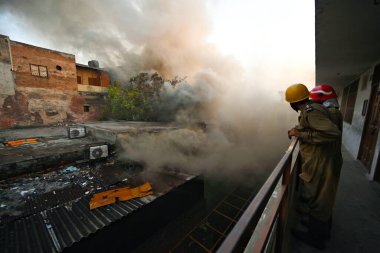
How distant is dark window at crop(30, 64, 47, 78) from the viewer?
585 inches

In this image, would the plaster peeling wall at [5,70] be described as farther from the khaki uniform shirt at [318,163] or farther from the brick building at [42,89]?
the khaki uniform shirt at [318,163]

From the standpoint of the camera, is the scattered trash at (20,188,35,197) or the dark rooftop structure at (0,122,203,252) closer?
the dark rooftop structure at (0,122,203,252)

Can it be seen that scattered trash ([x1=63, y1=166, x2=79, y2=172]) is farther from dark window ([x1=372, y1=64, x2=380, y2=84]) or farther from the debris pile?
dark window ([x1=372, y1=64, x2=380, y2=84])

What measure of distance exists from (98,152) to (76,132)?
3.66 metres

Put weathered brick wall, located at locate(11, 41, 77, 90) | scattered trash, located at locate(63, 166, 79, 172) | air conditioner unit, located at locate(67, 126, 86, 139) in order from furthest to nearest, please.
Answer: weathered brick wall, located at locate(11, 41, 77, 90) < air conditioner unit, located at locate(67, 126, 86, 139) < scattered trash, located at locate(63, 166, 79, 172)

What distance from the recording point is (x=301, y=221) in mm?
2344

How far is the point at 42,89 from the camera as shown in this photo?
15.4 meters

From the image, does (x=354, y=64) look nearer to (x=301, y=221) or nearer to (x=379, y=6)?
(x=379, y=6)

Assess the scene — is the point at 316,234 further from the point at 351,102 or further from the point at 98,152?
the point at 351,102

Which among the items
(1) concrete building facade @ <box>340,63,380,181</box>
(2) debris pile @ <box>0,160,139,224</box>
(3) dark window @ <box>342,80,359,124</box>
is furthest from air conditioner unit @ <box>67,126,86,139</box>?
(3) dark window @ <box>342,80,359,124</box>

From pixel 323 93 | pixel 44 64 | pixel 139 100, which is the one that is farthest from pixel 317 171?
pixel 44 64

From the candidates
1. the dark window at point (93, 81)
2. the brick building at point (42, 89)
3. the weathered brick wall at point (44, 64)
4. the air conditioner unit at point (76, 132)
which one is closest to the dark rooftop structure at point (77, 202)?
the air conditioner unit at point (76, 132)

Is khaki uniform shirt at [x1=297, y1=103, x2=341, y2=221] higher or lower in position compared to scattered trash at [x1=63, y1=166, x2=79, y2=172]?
higher

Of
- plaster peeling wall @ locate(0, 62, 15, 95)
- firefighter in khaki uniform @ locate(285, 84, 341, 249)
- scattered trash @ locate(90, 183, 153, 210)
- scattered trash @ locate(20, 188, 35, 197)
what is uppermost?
plaster peeling wall @ locate(0, 62, 15, 95)
